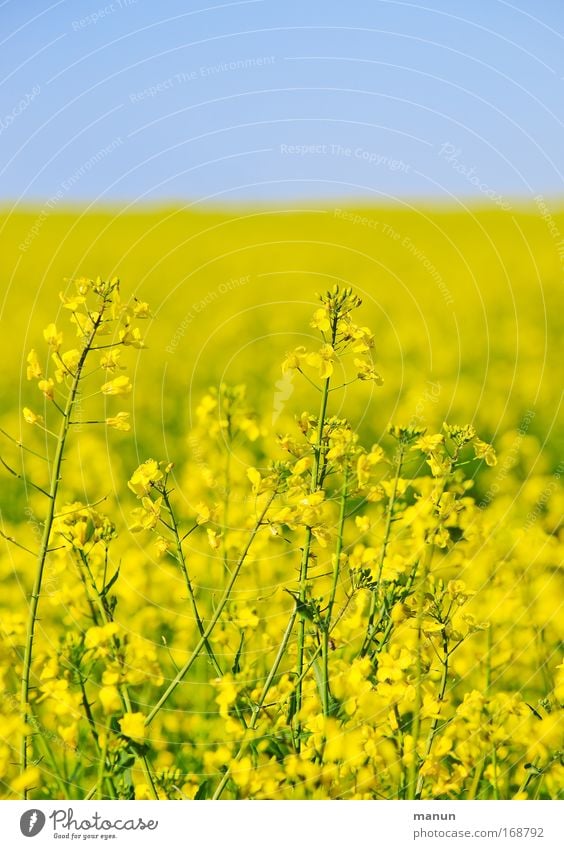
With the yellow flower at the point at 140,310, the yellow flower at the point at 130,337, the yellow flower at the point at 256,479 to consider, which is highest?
the yellow flower at the point at 140,310

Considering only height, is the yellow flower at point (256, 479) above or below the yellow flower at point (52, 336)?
below

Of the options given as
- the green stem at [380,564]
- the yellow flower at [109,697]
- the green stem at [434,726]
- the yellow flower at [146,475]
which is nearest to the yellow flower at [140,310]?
the yellow flower at [146,475]

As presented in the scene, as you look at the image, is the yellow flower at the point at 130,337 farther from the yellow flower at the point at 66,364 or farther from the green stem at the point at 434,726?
the green stem at the point at 434,726
